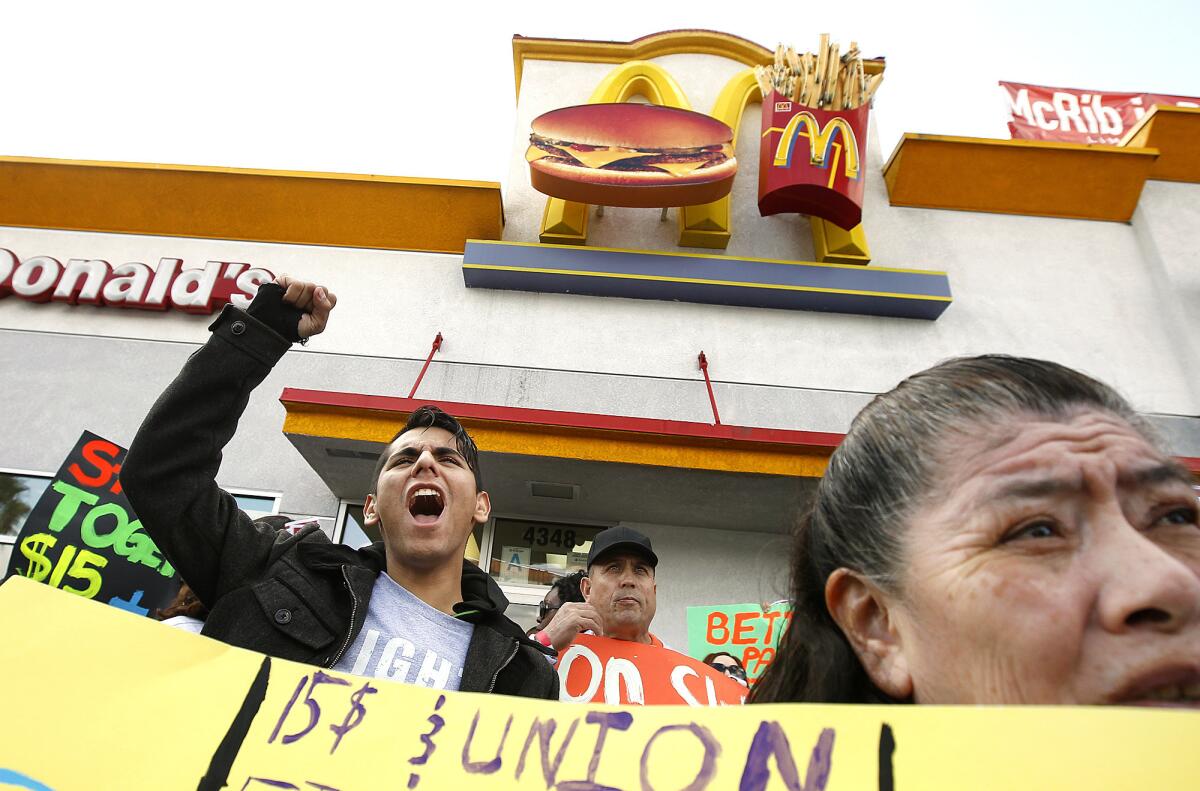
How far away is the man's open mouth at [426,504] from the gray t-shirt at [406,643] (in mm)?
286

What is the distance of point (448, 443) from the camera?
2459 millimetres

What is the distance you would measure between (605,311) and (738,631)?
4135mm

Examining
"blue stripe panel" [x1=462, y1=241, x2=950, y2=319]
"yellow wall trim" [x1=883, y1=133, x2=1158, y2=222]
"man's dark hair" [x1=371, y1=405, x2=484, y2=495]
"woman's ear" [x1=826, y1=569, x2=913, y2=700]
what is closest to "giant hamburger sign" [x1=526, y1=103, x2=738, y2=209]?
"blue stripe panel" [x1=462, y1=241, x2=950, y2=319]

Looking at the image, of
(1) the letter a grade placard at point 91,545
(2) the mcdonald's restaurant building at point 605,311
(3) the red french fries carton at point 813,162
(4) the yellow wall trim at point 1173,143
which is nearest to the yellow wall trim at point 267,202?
(2) the mcdonald's restaurant building at point 605,311

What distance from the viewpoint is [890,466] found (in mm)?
1082

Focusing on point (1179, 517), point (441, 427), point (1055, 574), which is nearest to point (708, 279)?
point (441, 427)

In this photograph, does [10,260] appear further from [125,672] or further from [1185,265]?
[1185,265]

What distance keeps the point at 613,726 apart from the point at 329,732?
37 cm

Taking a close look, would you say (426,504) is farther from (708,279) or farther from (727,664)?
(708,279)

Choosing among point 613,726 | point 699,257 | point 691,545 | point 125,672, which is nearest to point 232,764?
point 125,672

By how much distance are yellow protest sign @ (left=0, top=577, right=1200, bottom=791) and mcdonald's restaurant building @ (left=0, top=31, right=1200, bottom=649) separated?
493 centimetres

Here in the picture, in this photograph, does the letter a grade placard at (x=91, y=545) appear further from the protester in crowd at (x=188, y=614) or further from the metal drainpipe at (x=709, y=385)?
the metal drainpipe at (x=709, y=385)

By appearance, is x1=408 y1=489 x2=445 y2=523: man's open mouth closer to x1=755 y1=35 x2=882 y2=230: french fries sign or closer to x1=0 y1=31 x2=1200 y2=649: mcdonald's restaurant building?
x1=0 y1=31 x2=1200 y2=649: mcdonald's restaurant building

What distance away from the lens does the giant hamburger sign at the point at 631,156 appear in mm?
7668
